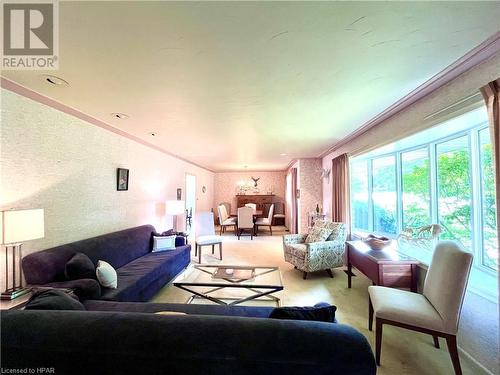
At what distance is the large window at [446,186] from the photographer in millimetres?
1968

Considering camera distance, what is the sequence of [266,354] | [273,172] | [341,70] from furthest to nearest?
1. [273,172]
2. [341,70]
3. [266,354]

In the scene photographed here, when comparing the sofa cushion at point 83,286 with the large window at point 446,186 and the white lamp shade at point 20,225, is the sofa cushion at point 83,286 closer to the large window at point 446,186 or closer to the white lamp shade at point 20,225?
the white lamp shade at point 20,225

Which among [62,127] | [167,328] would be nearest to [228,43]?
[167,328]

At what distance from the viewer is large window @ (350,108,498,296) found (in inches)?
77.5

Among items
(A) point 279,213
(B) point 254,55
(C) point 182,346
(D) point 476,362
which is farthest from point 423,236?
(A) point 279,213

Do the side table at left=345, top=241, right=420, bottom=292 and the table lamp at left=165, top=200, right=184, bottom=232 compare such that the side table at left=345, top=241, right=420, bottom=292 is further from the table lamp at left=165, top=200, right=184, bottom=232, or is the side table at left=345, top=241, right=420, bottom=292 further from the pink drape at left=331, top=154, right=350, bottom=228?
the table lamp at left=165, top=200, right=184, bottom=232

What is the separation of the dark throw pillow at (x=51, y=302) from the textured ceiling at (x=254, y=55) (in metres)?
1.62

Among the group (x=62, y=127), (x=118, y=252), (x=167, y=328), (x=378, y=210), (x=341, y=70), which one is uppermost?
(x=341, y=70)

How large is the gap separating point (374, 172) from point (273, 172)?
569cm

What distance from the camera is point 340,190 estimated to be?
4.21 meters

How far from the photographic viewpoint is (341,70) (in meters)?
1.70

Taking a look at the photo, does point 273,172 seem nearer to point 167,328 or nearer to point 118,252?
point 118,252

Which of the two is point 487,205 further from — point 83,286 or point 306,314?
point 83,286

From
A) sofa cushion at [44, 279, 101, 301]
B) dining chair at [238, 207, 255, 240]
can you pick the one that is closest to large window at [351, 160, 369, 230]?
dining chair at [238, 207, 255, 240]
